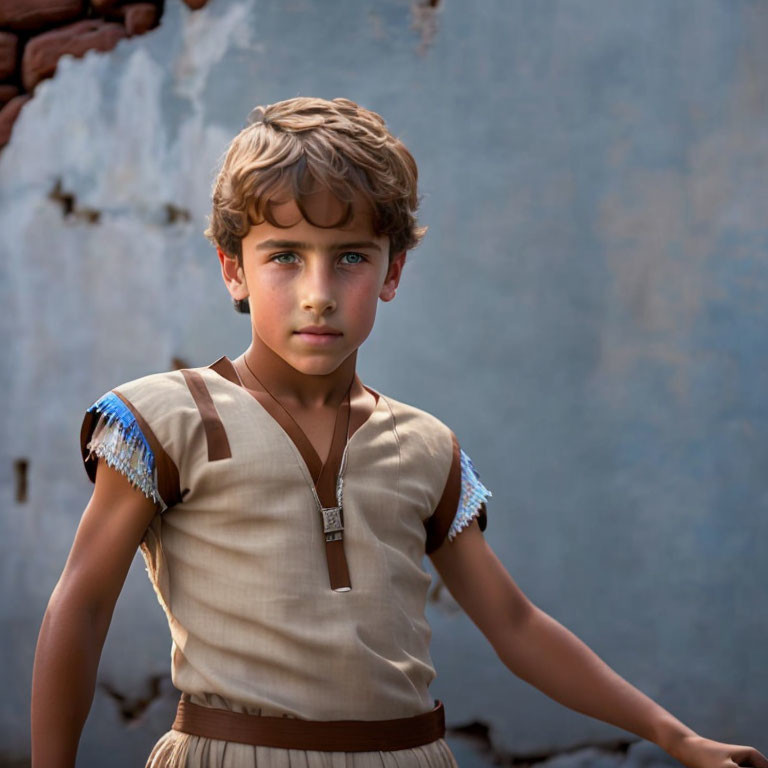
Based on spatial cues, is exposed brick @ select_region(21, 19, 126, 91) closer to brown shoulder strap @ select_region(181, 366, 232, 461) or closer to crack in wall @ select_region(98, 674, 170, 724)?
crack in wall @ select_region(98, 674, 170, 724)

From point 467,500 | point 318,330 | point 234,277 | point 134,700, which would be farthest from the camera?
point 134,700

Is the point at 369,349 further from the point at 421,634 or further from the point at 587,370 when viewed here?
the point at 421,634

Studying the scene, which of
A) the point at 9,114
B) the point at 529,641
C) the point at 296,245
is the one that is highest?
the point at 9,114

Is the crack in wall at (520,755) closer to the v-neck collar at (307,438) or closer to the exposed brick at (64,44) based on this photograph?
the v-neck collar at (307,438)

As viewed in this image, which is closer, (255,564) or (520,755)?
(255,564)

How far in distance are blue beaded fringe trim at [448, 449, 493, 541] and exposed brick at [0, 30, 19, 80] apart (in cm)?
217

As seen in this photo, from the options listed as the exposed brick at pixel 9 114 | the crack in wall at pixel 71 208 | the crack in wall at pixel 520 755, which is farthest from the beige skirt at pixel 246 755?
the exposed brick at pixel 9 114

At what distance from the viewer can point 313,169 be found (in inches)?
62.3

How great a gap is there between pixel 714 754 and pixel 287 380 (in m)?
0.77

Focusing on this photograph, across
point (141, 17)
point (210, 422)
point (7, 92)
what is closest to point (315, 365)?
point (210, 422)

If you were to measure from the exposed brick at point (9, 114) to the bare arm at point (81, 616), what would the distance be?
7.10 ft

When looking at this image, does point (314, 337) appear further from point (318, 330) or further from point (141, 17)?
point (141, 17)

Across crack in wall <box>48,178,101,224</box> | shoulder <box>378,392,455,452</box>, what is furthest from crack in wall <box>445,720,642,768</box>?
crack in wall <box>48,178,101,224</box>

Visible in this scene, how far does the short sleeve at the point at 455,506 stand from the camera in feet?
5.89
